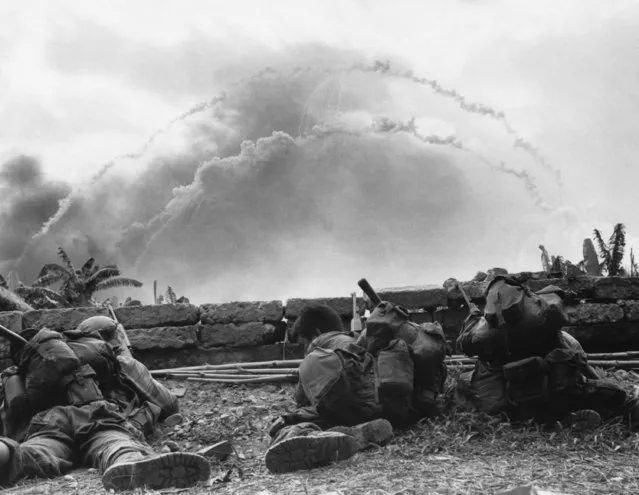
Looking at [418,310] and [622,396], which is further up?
[418,310]

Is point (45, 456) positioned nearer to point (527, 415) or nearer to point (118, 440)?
point (118, 440)

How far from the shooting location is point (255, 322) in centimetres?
878

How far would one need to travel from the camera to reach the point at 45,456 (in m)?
5.12

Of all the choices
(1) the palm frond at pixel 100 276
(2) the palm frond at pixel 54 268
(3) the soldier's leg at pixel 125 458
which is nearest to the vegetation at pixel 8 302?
(3) the soldier's leg at pixel 125 458

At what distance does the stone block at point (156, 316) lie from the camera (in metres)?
8.80

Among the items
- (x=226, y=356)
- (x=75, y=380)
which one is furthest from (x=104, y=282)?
(x=75, y=380)

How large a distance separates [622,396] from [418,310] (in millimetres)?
3400

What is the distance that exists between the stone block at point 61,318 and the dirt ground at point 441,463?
257 centimetres

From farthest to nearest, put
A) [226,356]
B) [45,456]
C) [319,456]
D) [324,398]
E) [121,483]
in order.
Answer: [226,356], [324,398], [45,456], [319,456], [121,483]

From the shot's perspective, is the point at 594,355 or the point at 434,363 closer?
the point at 434,363

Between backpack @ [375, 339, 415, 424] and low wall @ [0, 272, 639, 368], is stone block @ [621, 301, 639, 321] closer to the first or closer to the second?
low wall @ [0, 272, 639, 368]

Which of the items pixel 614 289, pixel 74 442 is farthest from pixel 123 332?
pixel 614 289

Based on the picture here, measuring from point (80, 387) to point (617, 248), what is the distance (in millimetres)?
18982

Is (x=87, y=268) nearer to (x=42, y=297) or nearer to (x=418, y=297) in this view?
(x=42, y=297)
